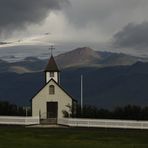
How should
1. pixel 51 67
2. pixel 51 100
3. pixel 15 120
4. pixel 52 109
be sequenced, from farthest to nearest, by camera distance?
pixel 51 67
pixel 52 109
pixel 51 100
pixel 15 120

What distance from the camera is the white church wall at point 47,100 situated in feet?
258

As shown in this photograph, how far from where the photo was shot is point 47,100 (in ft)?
260

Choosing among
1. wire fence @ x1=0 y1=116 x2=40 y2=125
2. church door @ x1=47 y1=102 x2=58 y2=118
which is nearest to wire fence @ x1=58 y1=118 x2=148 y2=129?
wire fence @ x1=0 y1=116 x2=40 y2=125

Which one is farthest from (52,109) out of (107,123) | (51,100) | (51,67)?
(107,123)

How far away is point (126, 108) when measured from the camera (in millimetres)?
65562

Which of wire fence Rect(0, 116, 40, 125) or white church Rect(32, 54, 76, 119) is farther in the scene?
white church Rect(32, 54, 76, 119)

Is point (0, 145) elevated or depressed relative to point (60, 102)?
depressed

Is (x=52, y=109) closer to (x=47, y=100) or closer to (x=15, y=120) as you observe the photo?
(x=47, y=100)

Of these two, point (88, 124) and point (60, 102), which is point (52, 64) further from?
point (88, 124)

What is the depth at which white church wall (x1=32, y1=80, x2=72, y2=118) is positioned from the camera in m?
78.6

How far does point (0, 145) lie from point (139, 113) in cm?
3164

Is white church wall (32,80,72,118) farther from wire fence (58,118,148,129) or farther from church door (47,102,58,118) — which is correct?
wire fence (58,118,148,129)

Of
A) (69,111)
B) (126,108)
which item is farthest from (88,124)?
(69,111)

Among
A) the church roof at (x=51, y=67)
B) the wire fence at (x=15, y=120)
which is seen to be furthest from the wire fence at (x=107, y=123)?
the church roof at (x=51, y=67)
